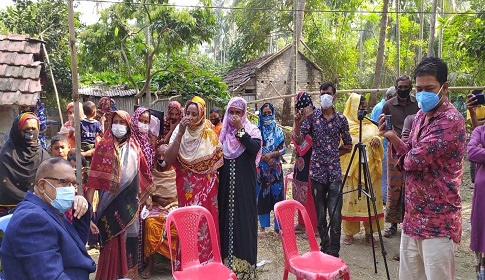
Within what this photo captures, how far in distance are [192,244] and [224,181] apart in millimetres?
711

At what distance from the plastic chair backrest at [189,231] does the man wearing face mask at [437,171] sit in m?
1.48

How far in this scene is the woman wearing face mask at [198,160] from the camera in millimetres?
3713

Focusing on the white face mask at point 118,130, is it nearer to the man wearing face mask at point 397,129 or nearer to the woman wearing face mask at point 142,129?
the woman wearing face mask at point 142,129

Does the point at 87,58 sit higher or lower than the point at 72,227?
higher

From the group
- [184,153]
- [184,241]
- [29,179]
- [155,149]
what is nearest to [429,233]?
[184,241]

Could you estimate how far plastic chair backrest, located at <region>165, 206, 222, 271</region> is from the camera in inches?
127

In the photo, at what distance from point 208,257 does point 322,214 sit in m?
1.38

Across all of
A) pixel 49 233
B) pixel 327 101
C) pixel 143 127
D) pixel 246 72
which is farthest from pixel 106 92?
pixel 49 233

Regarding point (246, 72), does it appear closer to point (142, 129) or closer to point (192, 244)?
point (142, 129)

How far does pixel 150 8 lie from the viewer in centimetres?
934

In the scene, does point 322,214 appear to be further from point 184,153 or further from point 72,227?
point 72,227

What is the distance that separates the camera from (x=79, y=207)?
91.8 inches

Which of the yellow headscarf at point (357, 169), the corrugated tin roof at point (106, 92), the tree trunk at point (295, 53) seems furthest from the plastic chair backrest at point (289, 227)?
the corrugated tin roof at point (106, 92)

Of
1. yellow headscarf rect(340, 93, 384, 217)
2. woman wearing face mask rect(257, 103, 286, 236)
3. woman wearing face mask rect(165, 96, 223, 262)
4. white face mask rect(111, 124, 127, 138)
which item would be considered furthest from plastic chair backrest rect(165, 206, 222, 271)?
yellow headscarf rect(340, 93, 384, 217)
